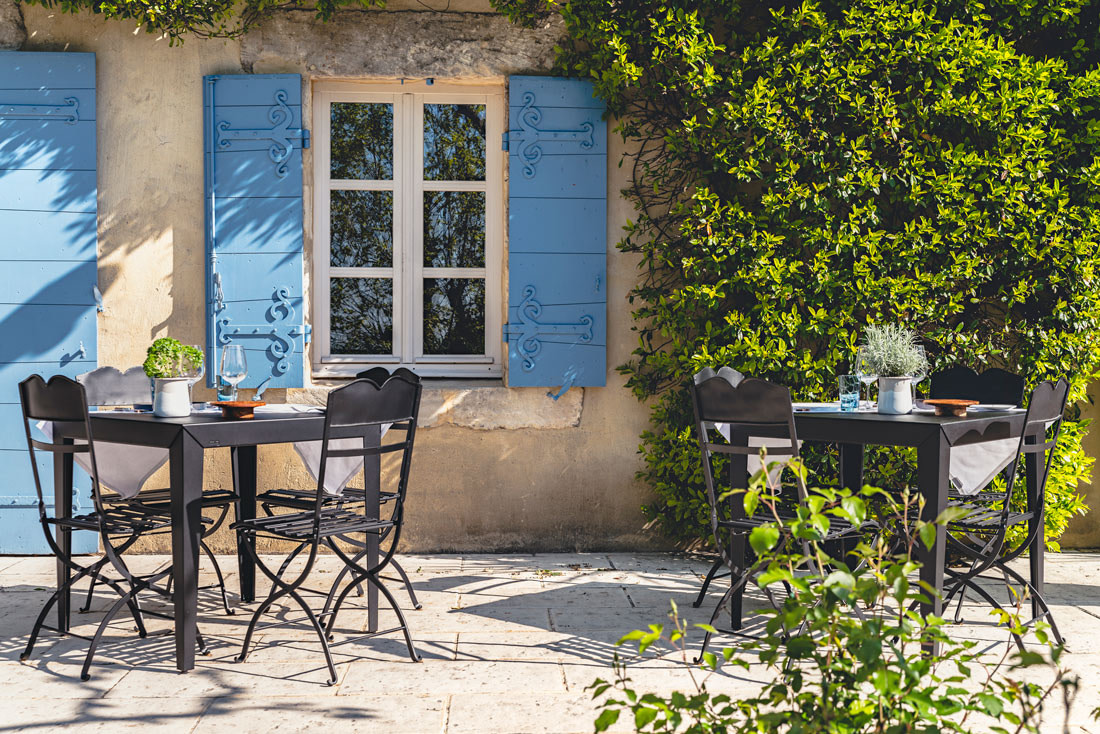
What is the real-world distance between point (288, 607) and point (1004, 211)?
3.81 m

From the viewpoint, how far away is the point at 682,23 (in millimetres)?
4891

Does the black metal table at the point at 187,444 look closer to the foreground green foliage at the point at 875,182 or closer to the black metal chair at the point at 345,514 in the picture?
the black metal chair at the point at 345,514

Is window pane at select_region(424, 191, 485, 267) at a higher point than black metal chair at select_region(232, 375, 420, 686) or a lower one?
higher

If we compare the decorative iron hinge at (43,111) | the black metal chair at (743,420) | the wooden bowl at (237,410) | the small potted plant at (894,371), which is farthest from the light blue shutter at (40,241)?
the small potted plant at (894,371)

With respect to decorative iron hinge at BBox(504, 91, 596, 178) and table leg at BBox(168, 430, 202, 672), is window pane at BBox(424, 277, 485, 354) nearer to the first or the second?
decorative iron hinge at BBox(504, 91, 596, 178)

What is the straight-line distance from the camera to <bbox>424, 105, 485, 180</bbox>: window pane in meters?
5.38

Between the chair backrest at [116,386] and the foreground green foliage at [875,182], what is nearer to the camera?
the chair backrest at [116,386]

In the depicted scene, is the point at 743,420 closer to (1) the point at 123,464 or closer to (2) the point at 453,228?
(1) the point at 123,464

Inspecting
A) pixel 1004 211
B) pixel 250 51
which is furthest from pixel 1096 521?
pixel 250 51

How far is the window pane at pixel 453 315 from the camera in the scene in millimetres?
5398

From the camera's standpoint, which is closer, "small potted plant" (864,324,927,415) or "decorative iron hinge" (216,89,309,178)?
"small potted plant" (864,324,927,415)

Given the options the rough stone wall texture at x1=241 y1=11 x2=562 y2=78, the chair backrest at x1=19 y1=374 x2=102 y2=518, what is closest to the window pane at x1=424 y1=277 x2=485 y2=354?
the rough stone wall texture at x1=241 y1=11 x2=562 y2=78

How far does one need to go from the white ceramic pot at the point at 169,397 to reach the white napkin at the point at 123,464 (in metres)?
0.34

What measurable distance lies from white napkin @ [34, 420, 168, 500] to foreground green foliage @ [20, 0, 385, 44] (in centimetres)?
228
